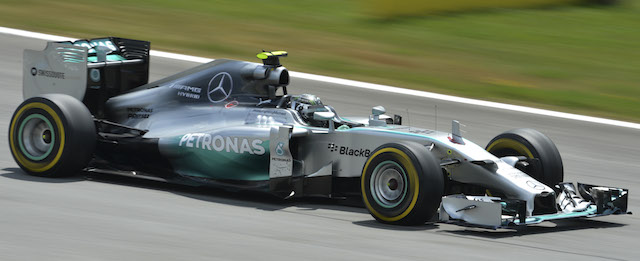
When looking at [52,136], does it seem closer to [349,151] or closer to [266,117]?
[266,117]

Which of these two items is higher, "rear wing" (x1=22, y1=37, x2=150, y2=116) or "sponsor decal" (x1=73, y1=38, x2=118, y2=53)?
"sponsor decal" (x1=73, y1=38, x2=118, y2=53)

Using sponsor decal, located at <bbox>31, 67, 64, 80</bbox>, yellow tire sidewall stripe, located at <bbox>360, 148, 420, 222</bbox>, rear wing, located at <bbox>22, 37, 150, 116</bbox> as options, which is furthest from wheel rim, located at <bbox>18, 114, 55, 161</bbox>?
yellow tire sidewall stripe, located at <bbox>360, 148, 420, 222</bbox>

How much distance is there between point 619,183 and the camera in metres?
9.80

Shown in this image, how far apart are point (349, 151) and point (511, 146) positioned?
1482mm

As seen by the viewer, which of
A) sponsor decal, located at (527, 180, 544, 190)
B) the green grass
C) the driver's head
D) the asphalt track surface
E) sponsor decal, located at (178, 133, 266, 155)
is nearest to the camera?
the asphalt track surface

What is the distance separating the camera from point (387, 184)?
6836 millimetres

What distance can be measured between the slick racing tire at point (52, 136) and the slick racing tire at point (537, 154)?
371cm

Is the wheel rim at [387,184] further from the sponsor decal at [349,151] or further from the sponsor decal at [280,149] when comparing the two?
the sponsor decal at [280,149]

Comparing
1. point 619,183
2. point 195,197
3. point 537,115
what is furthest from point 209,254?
point 537,115

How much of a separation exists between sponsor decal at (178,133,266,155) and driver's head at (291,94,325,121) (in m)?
0.61

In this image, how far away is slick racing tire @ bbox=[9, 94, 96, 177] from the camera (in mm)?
7973

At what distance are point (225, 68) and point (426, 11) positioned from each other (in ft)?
33.7

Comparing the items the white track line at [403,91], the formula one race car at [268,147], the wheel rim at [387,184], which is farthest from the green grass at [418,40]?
the wheel rim at [387,184]

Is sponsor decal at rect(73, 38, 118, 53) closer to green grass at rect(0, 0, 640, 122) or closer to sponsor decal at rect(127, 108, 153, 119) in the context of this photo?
sponsor decal at rect(127, 108, 153, 119)
